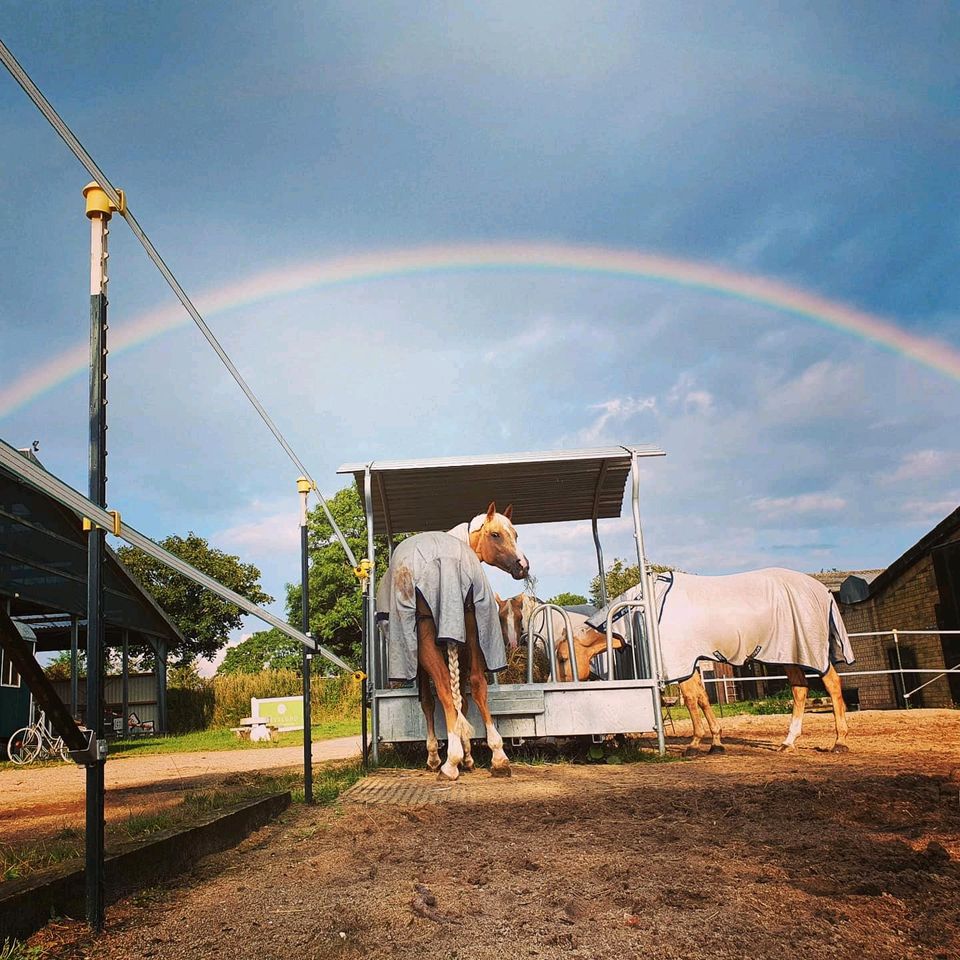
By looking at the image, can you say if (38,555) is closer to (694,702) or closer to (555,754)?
(555,754)

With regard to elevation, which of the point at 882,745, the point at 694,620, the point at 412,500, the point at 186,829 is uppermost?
the point at 412,500

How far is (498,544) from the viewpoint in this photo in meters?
7.57

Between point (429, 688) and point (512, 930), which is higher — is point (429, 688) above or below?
above

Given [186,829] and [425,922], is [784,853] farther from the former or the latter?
[186,829]

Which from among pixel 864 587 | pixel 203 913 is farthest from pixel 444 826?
pixel 864 587

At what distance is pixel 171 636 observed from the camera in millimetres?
23719

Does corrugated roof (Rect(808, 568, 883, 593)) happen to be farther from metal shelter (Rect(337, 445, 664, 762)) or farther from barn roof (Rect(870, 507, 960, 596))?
metal shelter (Rect(337, 445, 664, 762))

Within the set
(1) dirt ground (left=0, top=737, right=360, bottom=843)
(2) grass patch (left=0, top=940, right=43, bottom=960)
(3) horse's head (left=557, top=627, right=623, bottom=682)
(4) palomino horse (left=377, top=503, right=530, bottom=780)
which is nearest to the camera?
(2) grass patch (left=0, top=940, right=43, bottom=960)

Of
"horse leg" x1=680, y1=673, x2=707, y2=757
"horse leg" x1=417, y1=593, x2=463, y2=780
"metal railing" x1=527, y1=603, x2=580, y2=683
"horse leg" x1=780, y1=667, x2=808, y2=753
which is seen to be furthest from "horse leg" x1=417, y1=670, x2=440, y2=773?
"horse leg" x1=780, y1=667, x2=808, y2=753

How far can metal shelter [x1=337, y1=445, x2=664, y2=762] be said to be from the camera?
7238 millimetres

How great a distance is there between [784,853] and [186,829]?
2352 millimetres

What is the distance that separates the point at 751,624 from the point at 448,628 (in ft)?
10.7

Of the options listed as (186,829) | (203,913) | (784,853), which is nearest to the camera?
(203,913)

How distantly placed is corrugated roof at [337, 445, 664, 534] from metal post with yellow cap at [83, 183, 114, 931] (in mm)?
5153
